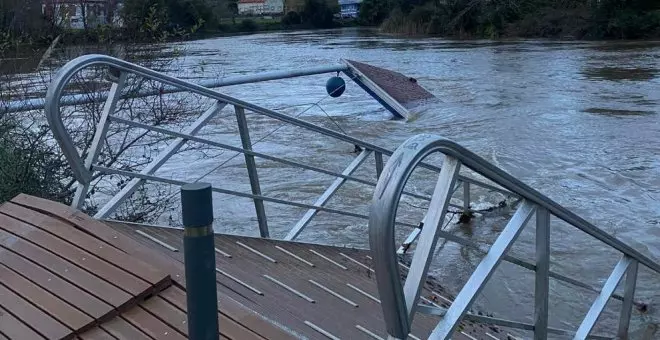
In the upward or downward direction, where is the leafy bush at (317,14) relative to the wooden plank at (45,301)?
upward

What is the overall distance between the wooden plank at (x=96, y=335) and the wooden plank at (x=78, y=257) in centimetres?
20

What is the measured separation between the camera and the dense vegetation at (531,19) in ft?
119

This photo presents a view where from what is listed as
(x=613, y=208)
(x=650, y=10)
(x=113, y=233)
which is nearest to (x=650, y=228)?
(x=613, y=208)

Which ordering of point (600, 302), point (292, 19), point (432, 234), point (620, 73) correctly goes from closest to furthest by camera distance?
1. point (432, 234)
2. point (600, 302)
3. point (620, 73)
4. point (292, 19)

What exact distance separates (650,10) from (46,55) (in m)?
36.7

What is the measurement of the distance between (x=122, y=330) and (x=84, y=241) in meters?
0.72

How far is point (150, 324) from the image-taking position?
286 centimetres

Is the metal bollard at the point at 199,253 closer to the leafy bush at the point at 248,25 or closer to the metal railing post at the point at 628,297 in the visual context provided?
the metal railing post at the point at 628,297

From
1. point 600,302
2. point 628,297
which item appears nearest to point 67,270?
point 600,302

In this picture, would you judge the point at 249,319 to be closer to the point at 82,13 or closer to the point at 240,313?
the point at 240,313

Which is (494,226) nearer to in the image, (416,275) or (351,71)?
(416,275)

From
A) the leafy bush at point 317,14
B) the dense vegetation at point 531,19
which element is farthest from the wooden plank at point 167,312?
the leafy bush at point 317,14

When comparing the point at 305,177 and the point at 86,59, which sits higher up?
the point at 86,59

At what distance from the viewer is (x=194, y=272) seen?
185cm
